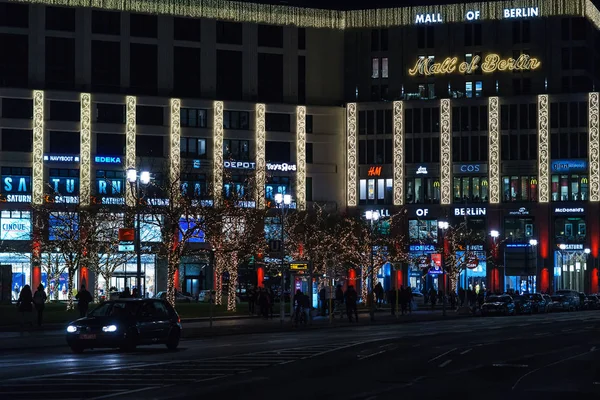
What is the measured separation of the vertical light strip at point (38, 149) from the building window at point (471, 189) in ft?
139

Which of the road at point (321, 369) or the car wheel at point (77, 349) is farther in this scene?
the car wheel at point (77, 349)

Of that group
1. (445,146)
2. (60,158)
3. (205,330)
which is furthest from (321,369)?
(445,146)

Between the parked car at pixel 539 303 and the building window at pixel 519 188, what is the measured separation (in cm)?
3291

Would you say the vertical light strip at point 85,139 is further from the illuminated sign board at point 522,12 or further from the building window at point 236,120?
the illuminated sign board at point 522,12

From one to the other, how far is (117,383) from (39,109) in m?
90.4

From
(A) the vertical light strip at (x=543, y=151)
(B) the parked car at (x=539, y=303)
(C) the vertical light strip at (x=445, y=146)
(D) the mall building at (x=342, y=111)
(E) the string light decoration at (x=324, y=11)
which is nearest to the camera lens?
(B) the parked car at (x=539, y=303)

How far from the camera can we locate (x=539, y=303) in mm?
86812

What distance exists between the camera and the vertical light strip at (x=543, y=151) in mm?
120625

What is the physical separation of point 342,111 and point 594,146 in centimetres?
2626

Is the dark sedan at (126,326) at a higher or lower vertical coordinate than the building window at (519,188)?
lower

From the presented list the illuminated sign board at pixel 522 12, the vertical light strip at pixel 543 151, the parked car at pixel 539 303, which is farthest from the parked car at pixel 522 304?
the illuminated sign board at pixel 522 12

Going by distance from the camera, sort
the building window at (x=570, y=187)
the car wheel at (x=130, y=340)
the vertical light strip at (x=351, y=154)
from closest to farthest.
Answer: the car wheel at (x=130, y=340) < the building window at (x=570, y=187) < the vertical light strip at (x=351, y=154)

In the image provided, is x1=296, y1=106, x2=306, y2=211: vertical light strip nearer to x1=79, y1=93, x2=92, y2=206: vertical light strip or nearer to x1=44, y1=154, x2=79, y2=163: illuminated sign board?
x1=79, y1=93, x2=92, y2=206: vertical light strip

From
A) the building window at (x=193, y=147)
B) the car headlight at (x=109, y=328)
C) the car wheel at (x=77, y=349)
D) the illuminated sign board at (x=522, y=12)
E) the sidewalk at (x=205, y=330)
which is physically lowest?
the sidewalk at (x=205, y=330)
